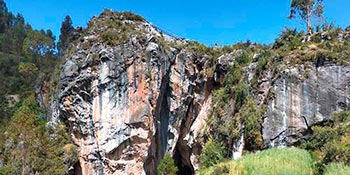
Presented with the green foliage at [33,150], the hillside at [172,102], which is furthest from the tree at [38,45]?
the green foliage at [33,150]

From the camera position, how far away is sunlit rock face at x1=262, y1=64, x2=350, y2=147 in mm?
23828

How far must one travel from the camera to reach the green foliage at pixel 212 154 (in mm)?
24789

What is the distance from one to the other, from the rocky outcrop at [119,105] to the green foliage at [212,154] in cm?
341

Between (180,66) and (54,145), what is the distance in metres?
12.2

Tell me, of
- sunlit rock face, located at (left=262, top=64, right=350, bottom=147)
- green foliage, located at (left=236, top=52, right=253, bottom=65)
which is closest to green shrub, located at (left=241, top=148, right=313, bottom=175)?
sunlit rock face, located at (left=262, top=64, right=350, bottom=147)

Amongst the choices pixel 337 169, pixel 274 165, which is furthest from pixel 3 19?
pixel 337 169

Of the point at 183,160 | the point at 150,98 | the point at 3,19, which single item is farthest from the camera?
the point at 3,19

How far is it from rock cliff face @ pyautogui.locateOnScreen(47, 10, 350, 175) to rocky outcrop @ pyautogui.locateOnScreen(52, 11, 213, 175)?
0.08 meters

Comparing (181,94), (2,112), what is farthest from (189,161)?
(2,112)

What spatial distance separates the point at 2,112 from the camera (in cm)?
4484

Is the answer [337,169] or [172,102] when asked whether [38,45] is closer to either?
[172,102]

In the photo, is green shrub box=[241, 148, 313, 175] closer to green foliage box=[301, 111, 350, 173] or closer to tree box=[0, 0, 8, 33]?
green foliage box=[301, 111, 350, 173]

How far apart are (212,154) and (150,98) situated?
6.67 meters

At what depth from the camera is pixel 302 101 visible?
24438 mm
